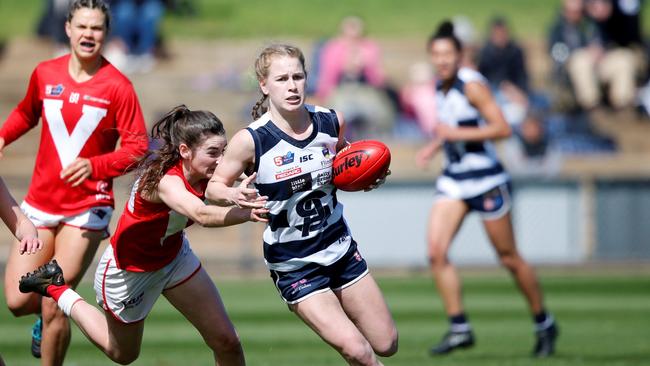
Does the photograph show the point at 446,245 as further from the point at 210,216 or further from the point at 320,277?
the point at 210,216

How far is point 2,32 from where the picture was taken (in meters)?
26.2

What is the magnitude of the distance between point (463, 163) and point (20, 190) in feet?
30.5

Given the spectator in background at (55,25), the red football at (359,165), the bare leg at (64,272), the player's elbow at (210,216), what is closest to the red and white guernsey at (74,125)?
the bare leg at (64,272)

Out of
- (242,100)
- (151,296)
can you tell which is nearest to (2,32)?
(242,100)

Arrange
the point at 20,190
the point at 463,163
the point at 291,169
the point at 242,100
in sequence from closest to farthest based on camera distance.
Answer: the point at 291,169 < the point at 463,163 < the point at 20,190 < the point at 242,100

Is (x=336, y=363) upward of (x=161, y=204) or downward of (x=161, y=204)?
downward

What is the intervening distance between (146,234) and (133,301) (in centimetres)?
42

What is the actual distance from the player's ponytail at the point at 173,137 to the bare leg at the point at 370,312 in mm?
1155

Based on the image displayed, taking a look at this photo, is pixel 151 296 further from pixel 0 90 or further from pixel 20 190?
pixel 0 90

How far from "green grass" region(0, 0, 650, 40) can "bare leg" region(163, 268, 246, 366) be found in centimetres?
1936

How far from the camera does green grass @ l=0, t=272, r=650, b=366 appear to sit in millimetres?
9539

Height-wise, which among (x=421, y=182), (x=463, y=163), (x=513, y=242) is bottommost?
(x=421, y=182)

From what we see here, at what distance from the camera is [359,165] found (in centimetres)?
625

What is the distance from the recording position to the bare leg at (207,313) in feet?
21.5
